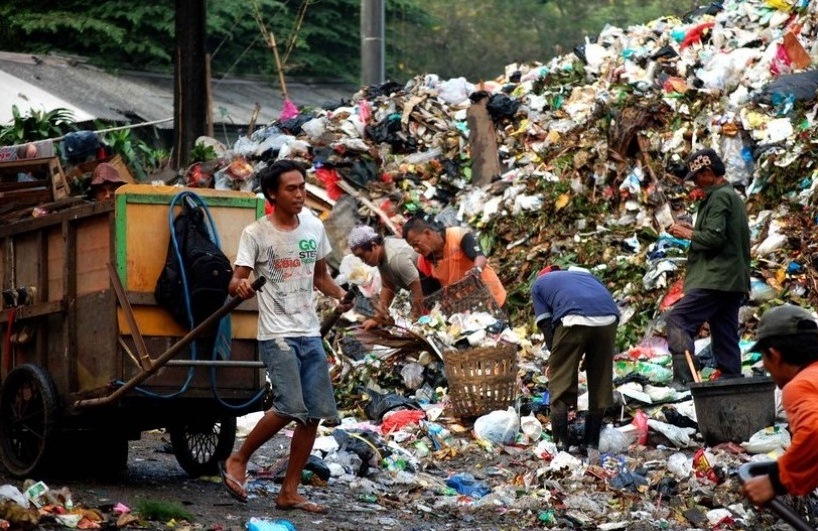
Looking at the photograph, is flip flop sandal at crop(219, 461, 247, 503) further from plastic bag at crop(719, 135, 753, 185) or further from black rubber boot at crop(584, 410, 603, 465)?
plastic bag at crop(719, 135, 753, 185)

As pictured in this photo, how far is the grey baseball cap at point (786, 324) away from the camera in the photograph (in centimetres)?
448

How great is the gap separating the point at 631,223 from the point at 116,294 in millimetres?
7254

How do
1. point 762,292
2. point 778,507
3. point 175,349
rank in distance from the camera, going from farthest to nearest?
point 762,292 < point 175,349 < point 778,507

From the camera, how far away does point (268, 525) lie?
680 centimetres

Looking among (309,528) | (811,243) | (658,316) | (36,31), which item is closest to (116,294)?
(309,528)

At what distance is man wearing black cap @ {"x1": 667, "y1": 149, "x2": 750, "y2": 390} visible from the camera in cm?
983

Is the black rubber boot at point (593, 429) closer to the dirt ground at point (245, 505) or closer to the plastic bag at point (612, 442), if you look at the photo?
the plastic bag at point (612, 442)

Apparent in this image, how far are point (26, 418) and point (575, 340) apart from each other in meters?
3.46

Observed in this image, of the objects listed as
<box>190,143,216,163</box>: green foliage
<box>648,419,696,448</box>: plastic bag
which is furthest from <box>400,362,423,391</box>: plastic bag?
<box>190,143,216,163</box>: green foliage

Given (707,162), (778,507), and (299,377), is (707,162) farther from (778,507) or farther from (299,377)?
(778,507)

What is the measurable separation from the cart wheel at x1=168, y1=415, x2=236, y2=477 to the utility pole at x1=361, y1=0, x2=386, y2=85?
11.7 m

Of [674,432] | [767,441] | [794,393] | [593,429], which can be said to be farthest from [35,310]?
[794,393]

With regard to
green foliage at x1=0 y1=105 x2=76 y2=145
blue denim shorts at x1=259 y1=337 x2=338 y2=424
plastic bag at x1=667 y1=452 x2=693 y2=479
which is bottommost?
plastic bag at x1=667 y1=452 x2=693 y2=479

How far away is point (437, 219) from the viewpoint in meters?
15.1
